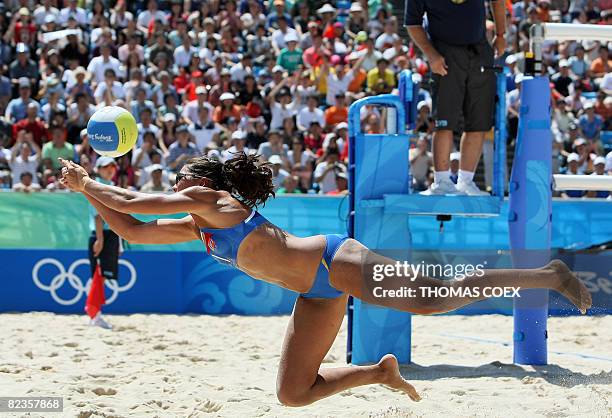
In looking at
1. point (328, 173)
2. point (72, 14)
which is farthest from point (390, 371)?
point (72, 14)

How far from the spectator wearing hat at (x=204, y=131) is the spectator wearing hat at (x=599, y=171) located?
15.0ft

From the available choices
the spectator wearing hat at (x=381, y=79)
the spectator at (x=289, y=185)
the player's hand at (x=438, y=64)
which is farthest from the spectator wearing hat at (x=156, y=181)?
the player's hand at (x=438, y=64)

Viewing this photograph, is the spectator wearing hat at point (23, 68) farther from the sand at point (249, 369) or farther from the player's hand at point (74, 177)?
the player's hand at point (74, 177)

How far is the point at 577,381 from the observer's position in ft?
20.2

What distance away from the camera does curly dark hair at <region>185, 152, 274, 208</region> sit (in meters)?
4.74

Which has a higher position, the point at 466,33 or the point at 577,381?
the point at 466,33

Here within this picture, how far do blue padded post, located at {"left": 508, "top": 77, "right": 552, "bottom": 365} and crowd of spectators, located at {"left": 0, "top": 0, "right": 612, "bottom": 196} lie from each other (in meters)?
3.66

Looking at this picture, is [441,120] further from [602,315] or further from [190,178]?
[602,315]

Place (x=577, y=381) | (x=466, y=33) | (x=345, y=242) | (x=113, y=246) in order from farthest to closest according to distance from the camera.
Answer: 1. (x=113, y=246)
2. (x=466, y=33)
3. (x=577, y=381)
4. (x=345, y=242)

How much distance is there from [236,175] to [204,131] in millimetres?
7165

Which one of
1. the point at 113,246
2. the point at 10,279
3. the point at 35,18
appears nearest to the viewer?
the point at 113,246

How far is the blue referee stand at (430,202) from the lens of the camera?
22.0 feet

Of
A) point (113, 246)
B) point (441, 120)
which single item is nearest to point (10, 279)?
point (113, 246)

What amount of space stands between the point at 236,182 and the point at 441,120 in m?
2.40
